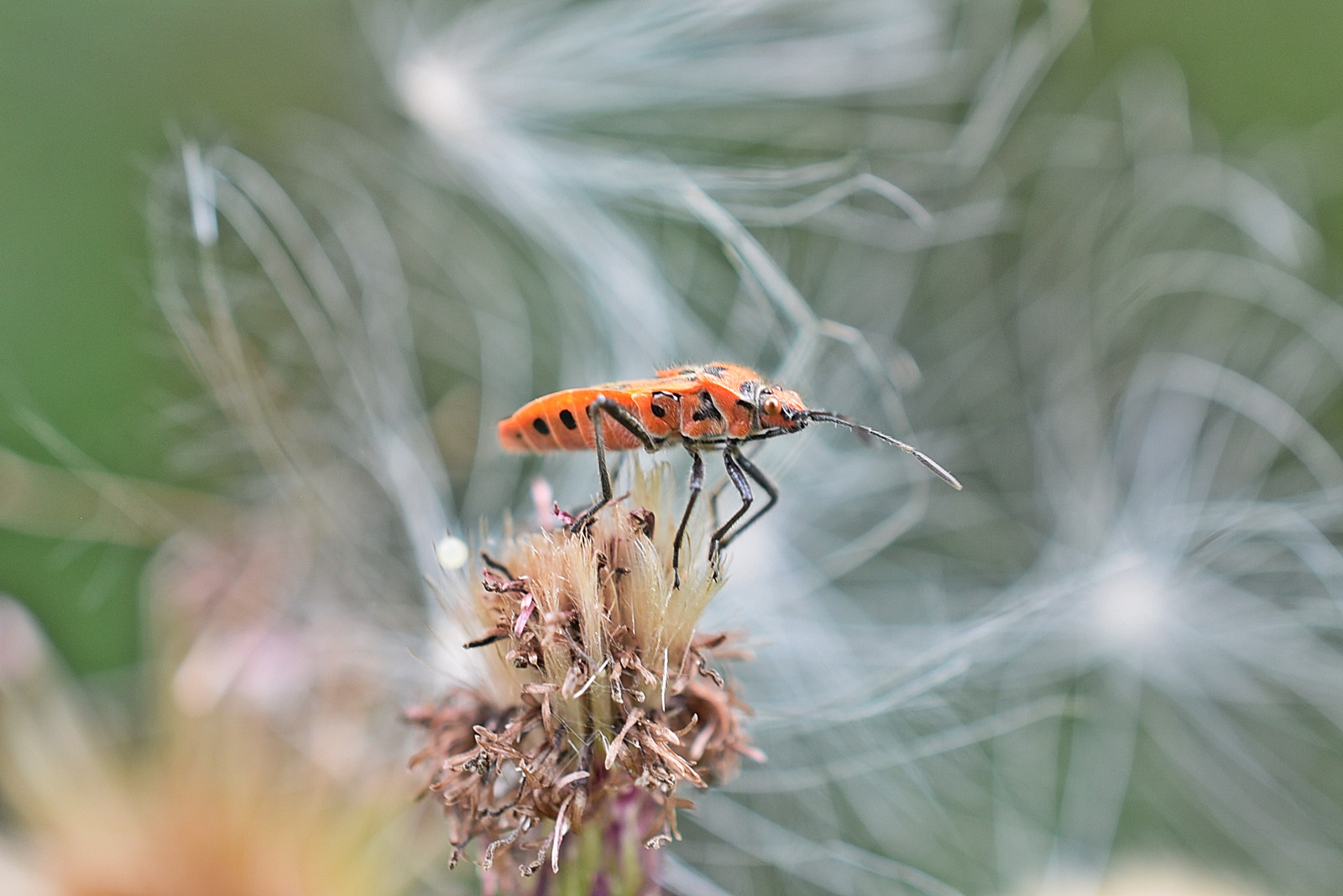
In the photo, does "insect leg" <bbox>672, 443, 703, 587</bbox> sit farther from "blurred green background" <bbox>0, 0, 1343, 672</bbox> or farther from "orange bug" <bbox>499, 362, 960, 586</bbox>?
"blurred green background" <bbox>0, 0, 1343, 672</bbox>

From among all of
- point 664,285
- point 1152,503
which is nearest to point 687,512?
point 664,285

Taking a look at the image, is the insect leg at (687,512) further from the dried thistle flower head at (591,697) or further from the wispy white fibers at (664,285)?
the wispy white fibers at (664,285)

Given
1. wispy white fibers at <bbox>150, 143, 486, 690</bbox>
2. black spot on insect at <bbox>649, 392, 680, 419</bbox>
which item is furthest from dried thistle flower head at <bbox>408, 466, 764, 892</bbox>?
wispy white fibers at <bbox>150, 143, 486, 690</bbox>

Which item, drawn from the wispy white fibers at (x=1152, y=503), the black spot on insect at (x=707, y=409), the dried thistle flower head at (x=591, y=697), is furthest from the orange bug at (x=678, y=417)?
the wispy white fibers at (x=1152, y=503)

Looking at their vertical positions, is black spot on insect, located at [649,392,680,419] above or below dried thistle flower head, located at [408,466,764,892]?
above

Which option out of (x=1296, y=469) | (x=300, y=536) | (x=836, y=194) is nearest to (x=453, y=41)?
(x=836, y=194)

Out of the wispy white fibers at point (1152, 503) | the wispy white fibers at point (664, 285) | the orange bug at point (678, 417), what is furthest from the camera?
the wispy white fibers at point (1152, 503)

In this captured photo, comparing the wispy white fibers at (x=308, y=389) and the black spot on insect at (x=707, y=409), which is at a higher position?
the wispy white fibers at (x=308, y=389)
